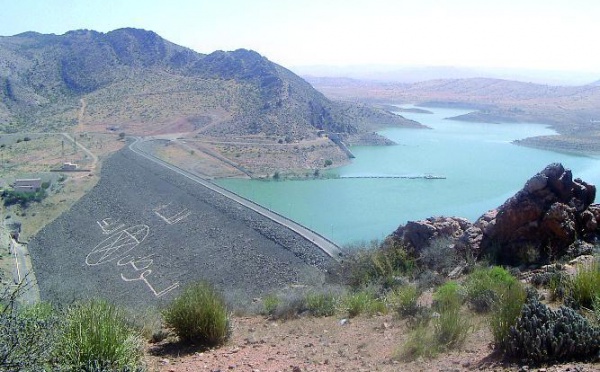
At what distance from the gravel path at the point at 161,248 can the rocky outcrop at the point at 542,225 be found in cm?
828

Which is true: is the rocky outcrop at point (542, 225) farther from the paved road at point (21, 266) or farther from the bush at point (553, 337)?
the paved road at point (21, 266)

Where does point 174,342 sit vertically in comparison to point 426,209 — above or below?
above

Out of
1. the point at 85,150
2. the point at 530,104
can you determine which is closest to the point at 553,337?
the point at 85,150

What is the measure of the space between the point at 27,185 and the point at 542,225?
1434 inches

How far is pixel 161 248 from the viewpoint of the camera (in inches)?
1104

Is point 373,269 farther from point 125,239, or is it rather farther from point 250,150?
point 250,150

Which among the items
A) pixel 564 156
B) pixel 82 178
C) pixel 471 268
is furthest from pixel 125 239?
pixel 564 156

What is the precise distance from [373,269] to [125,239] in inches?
840

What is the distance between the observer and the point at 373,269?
11789mm

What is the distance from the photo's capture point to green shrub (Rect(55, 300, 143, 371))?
4.28 meters

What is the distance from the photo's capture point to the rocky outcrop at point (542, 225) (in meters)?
9.95

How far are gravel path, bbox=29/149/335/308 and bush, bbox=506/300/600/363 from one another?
551 inches

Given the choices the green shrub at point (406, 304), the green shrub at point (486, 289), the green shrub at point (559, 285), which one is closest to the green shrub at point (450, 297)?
the green shrub at point (486, 289)

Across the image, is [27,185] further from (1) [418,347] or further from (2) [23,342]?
(1) [418,347]
